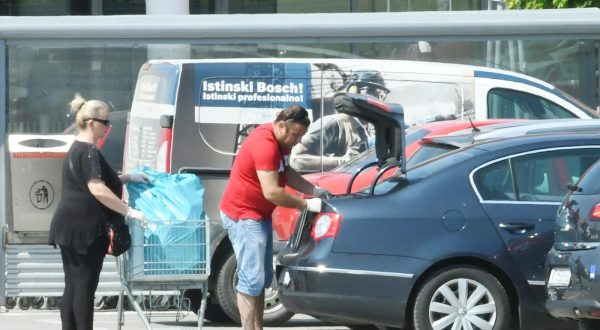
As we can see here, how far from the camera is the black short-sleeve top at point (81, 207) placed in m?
8.61

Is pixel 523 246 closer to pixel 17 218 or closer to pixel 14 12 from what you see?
pixel 17 218

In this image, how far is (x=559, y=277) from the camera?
323 inches

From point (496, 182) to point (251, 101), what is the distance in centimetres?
315

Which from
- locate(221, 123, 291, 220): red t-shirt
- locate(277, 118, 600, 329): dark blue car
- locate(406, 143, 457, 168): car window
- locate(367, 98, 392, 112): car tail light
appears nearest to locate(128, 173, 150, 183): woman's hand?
locate(221, 123, 291, 220): red t-shirt

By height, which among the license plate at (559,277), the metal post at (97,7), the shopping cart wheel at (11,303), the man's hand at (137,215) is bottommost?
the shopping cart wheel at (11,303)

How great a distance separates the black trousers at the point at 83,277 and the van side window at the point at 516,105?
14.6 feet

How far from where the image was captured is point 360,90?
38.3 ft

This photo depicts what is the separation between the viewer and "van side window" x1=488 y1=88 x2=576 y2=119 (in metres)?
11.8

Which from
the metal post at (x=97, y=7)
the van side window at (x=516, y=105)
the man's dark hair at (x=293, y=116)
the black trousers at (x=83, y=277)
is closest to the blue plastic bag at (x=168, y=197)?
the black trousers at (x=83, y=277)

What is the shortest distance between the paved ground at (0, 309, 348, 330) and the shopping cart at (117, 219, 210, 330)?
2208 mm

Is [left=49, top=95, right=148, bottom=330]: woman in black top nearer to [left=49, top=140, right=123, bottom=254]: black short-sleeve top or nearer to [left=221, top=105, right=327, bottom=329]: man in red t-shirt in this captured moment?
[left=49, top=140, right=123, bottom=254]: black short-sleeve top

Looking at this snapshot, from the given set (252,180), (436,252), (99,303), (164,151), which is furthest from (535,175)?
(99,303)

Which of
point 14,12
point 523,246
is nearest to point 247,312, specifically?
point 523,246

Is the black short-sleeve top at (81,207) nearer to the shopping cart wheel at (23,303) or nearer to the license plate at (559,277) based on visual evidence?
the license plate at (559,277)
